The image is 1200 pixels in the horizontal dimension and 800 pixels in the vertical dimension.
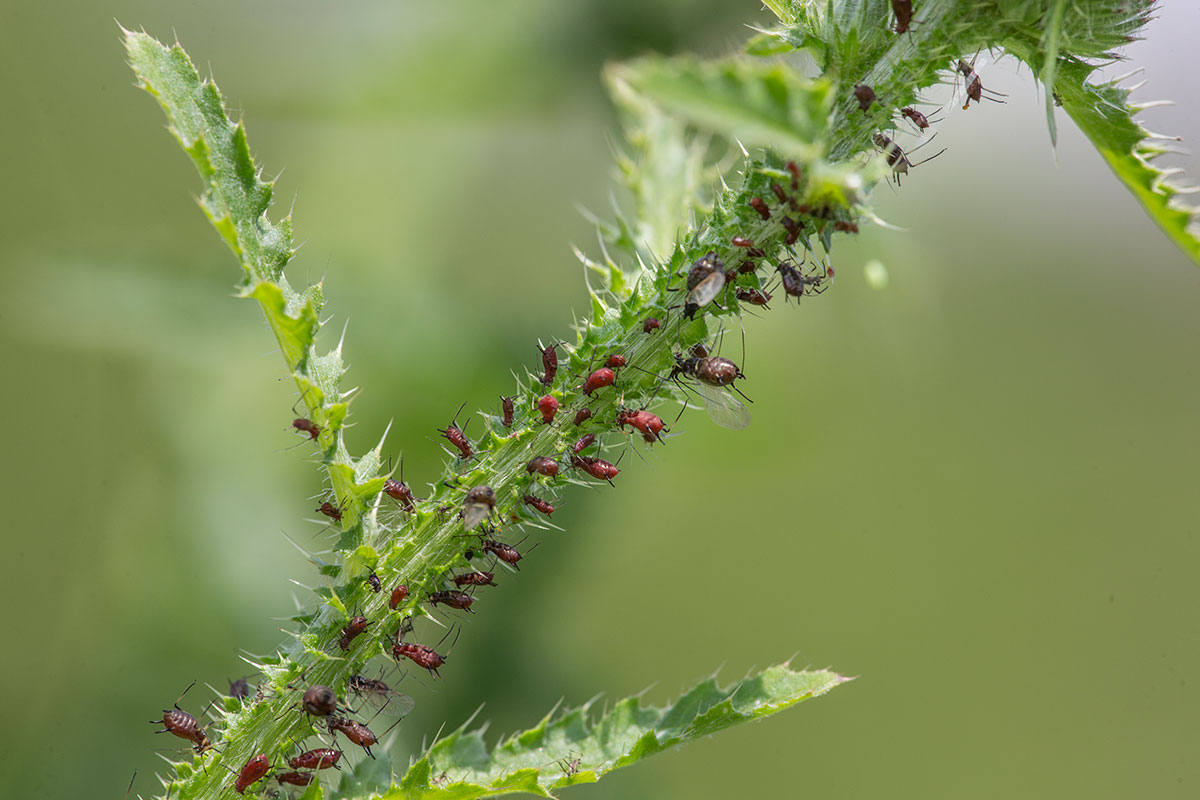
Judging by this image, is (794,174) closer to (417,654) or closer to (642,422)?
(642,422)

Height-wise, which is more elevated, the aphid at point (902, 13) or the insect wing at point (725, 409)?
the aphid at point (902, 13)

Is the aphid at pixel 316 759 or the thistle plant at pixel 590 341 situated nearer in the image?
the thistle plant at pixel 590 341

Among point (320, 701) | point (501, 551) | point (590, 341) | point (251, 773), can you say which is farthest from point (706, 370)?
point (251, 773)

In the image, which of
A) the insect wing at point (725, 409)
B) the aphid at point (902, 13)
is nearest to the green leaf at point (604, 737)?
the insect wing at point (725, 409)

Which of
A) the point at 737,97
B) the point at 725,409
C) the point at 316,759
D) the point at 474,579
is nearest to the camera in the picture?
the point at 737,97

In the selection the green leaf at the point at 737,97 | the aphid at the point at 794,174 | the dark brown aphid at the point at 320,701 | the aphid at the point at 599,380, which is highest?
the green leaf at the point at 737,97

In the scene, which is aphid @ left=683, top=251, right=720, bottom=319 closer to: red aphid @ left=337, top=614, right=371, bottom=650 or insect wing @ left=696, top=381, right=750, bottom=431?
insect wing @ left=696, top=381, right=750, bottom=431

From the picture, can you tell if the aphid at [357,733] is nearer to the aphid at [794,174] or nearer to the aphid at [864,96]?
the aphid at [794,174]
